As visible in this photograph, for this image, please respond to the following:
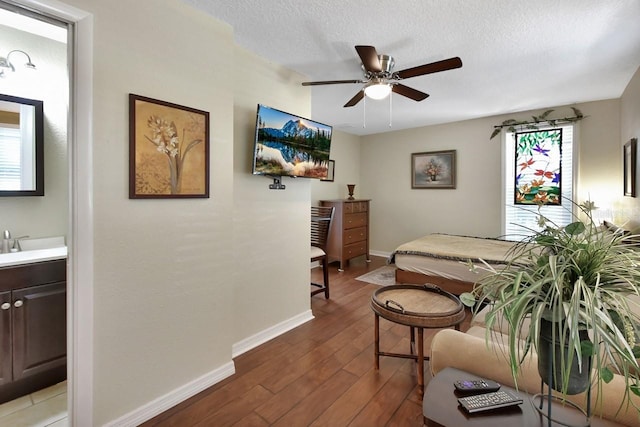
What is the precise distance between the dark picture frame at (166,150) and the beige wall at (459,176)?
4378 millimetres

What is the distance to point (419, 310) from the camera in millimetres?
1938

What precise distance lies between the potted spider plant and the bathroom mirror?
9.28 ft

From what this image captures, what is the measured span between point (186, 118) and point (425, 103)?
10.3 ft

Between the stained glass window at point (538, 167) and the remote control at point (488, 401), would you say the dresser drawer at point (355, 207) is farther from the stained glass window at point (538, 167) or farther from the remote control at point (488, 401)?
the remote control at point (488, 401)

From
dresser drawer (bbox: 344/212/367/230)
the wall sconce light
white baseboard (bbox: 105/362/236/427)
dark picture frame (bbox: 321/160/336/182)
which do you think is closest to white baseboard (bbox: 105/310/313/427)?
white baseboard (bbox: 105/362/236/427)

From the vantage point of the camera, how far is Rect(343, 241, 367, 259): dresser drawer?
5.02 metres

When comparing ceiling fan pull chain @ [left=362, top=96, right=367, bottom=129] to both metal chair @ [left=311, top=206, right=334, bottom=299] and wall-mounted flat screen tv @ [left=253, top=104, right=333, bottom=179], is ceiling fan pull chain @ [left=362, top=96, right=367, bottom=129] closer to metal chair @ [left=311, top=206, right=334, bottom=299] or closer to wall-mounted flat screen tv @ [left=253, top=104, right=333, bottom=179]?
wall-mounted flat screen tv @ [left=253, top=104, right=333, bottom=179]

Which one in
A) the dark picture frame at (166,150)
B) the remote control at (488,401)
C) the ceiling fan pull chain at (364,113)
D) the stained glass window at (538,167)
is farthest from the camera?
the stained glass window at (538,167)

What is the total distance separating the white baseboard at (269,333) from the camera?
239cm

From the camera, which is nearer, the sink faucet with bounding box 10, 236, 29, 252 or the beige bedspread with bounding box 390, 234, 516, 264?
the sink faucet with bounding box 10, 236, 29, 252

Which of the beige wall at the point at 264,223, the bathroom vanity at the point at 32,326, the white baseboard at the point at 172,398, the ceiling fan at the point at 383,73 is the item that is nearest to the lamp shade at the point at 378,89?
the ceiling fan at the point at 383,73

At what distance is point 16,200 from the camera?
2.06m

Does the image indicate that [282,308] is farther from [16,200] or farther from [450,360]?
[16,200]

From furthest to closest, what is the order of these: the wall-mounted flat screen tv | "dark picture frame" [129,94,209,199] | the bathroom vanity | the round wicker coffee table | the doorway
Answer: the wall-mounted flat screen tv, the round wicker coffee table, the bathroom vanity, "dark picture frame" [129,94,209,199], the doorway
